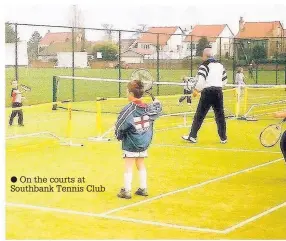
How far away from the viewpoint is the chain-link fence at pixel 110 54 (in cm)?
1609

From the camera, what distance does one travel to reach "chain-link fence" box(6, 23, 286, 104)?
16094 mm

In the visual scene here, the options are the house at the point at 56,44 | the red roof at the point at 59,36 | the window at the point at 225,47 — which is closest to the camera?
the house at the point at 56,44

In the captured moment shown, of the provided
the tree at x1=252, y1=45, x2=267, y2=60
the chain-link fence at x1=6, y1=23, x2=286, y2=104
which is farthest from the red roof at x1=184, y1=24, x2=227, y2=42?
the tree at x1=252, y1=45, x2=267, y2=60

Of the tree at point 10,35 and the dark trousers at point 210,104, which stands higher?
the tree at point 10,35

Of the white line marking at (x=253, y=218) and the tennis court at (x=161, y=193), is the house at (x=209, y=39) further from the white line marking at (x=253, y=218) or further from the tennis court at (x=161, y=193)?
the white line marking at (x=253, y=218)

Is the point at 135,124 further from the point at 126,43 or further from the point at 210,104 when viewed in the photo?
the point at 126,43

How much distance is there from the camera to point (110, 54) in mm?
19344

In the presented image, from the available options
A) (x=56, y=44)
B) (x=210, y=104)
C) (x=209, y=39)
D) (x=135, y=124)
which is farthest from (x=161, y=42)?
(x=135, y=124)

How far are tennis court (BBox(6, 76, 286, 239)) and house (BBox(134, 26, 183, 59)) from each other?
348 inches

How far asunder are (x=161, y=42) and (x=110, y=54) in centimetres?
336

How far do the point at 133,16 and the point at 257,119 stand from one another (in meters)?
7.84

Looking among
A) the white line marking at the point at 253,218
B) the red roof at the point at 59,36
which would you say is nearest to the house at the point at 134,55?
the red roof at the point at 59,36

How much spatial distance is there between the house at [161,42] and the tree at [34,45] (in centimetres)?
379

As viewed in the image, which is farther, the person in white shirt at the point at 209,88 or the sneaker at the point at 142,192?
the person in white shirt at the point at 209,88
